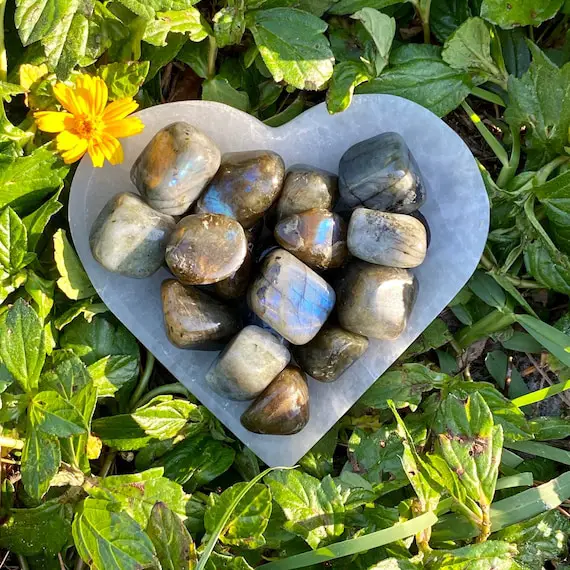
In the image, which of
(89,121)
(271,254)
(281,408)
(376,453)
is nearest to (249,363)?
(281,408)

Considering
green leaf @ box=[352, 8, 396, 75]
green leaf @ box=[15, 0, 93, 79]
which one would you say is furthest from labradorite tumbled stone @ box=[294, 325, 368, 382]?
green leaf @ box=[15, 0, 93, 79]

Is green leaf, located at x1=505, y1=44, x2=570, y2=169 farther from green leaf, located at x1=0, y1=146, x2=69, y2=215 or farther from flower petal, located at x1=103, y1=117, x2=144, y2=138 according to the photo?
green leaf, located at x1=0, y1=146, x2=69, y2=215

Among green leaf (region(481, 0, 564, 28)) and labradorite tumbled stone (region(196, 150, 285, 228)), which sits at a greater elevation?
green leaf (region(481, 0, 564, 28))

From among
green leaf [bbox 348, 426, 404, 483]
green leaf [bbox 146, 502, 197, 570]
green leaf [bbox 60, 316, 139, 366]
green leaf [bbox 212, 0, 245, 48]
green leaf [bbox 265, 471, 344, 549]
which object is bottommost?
green leaf [bbox 348, 426, 404, 483]

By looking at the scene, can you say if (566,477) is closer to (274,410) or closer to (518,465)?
(518,465)

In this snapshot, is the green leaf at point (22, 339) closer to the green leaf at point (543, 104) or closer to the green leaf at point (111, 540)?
the green leaf at point (111, 540)

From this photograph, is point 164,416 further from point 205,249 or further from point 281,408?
point 205,249

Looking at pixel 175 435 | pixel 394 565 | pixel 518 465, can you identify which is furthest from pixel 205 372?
pixel 518 465
